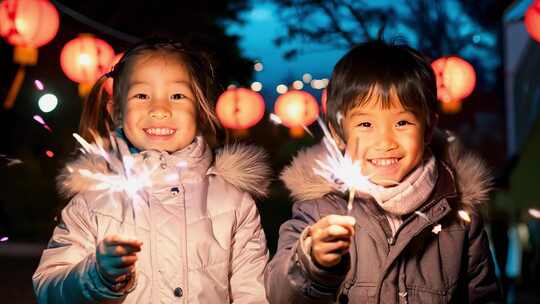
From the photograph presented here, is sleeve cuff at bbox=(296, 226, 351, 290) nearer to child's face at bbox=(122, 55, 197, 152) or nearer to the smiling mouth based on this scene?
the smiling mouth

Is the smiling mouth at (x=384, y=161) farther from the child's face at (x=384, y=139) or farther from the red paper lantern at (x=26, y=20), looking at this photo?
the red paper lantern at (x=26, y=20)

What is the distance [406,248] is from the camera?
289 cm

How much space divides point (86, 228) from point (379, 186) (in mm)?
1080

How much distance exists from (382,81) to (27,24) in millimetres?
5875

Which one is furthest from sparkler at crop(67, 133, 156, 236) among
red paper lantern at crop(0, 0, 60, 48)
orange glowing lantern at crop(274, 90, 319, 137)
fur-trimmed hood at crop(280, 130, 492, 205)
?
orange glowing lantern at crop(274, 90, 319, 137)

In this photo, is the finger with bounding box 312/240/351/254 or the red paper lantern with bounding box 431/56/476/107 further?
the red paper lantern with bounding box 431/56/476/107

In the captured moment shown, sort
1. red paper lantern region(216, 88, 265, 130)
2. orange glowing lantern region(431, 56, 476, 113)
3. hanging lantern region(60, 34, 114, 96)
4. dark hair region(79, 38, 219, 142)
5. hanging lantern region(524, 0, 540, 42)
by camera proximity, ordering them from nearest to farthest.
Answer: dark hair region(79, 38, 219, 142), hanging lantern region(524, 0, 540, 42), hanging lantern region(60, 34, 114, 96), orange glowing lantern region(431, 56, 476, 113), red paper lantern region(216, 88, 265, 130)

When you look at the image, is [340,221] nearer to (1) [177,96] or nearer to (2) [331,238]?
(2) [331,238]

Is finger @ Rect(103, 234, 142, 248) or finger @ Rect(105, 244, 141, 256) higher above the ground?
finger @ Rect(103, 234, 142, 248)

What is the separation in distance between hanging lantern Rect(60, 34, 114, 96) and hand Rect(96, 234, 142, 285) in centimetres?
652

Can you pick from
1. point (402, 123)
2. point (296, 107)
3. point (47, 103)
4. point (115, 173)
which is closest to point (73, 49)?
point (296, 107)

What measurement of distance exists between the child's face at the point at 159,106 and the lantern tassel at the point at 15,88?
28.1ft

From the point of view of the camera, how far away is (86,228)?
116 inches

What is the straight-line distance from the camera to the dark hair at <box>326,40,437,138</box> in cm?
294
